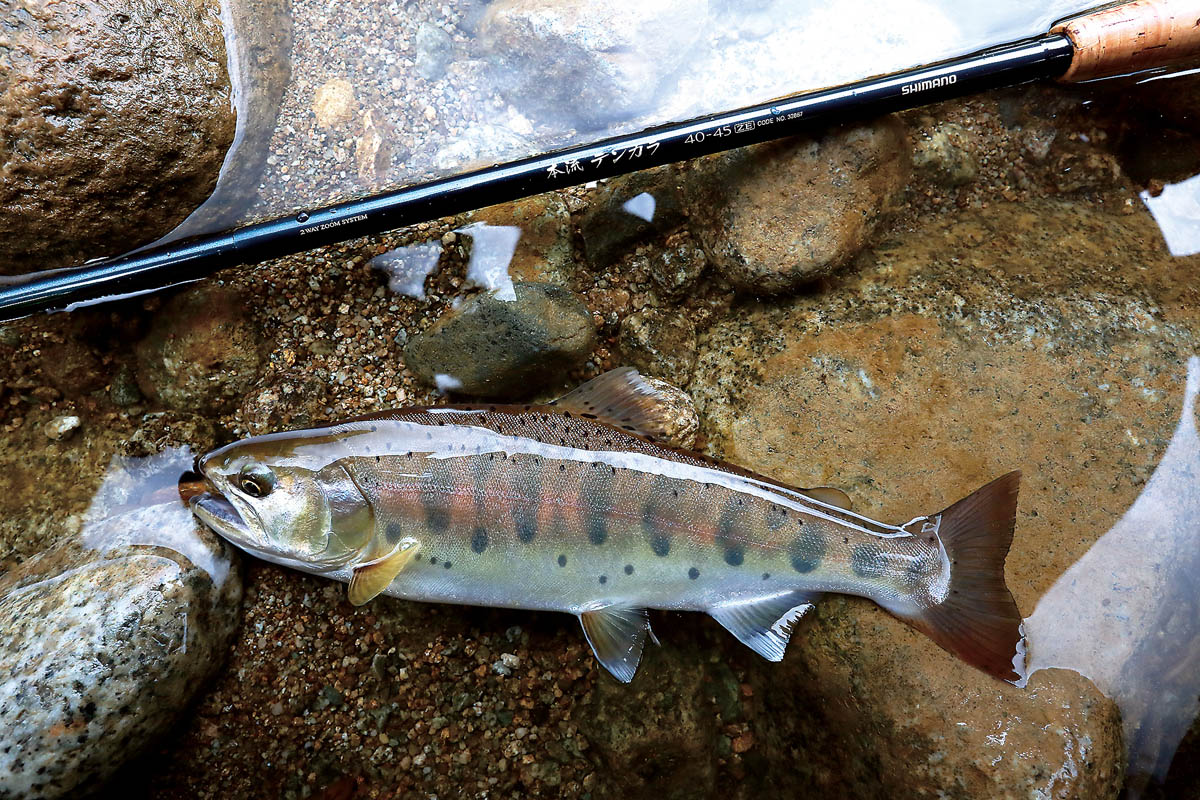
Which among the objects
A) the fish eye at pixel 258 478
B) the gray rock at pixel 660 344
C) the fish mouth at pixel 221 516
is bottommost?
the fish mouth at pixel 221 516

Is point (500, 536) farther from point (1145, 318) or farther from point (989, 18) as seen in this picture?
point (989, 18)

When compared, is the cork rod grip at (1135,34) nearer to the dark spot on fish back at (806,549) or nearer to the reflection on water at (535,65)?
the reflection on water at (535,65)

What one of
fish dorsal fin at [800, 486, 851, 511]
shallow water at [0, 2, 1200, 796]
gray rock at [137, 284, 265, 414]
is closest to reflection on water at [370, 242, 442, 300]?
shallow water at [0, 2, 1200, 796]

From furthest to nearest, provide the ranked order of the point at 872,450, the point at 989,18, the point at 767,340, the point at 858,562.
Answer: the point at 989,18 < the point at 767,340 < the point at 872,450 < the point at 858,562

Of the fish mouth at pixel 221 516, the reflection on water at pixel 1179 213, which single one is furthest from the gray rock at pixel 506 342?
the reflection on water at pixel 1179 213

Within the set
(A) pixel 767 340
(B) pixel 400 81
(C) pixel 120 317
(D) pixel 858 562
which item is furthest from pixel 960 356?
(C) pixel 120 317

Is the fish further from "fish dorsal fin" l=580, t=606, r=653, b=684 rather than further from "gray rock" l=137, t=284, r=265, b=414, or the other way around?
"gray rock" l=137, t=284, r=265, b=414

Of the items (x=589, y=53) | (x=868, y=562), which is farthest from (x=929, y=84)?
(x=868, y=562)
